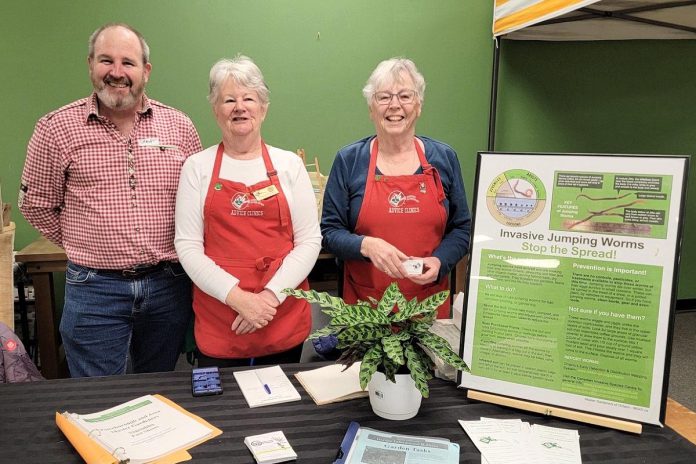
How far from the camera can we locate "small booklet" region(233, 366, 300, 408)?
119 cm

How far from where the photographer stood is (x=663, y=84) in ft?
12.4

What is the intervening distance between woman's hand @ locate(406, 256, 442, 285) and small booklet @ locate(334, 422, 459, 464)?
2.09 ft

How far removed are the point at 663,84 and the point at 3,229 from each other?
13.9 feet

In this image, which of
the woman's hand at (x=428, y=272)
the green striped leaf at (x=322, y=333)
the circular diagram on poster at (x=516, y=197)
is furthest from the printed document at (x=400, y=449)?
the woman's hand at (x=428, y=272)

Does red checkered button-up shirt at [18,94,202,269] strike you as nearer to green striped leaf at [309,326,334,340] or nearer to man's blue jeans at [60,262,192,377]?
man's blue jeans at [60,262,192,377]

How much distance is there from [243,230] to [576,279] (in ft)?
3.07

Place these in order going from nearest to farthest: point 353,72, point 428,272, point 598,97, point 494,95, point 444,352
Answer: point 444,352 < point 428,272 < point 353,72 < point 494,95 < point 598,97

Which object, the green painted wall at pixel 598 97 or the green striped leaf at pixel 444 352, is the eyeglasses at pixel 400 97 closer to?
the green striped leaf at pixel 444 352

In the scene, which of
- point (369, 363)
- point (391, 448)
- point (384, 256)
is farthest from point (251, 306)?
point (391, 448)

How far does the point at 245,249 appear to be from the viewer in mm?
1566

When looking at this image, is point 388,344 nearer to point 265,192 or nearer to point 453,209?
point 265,192

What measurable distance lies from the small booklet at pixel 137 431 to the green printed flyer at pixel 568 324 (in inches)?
25.8

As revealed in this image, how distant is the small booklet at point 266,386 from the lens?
119cm

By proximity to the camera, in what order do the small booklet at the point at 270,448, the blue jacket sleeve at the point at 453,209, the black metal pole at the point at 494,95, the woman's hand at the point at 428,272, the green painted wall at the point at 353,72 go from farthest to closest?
the black metal pole at the point at 494,95
the green painted wall at the point at 353,72
the blue jacket sleeve at the point at 453,209
the woman's hand at the point at 428,272
the small booklet at the point at 270,448
